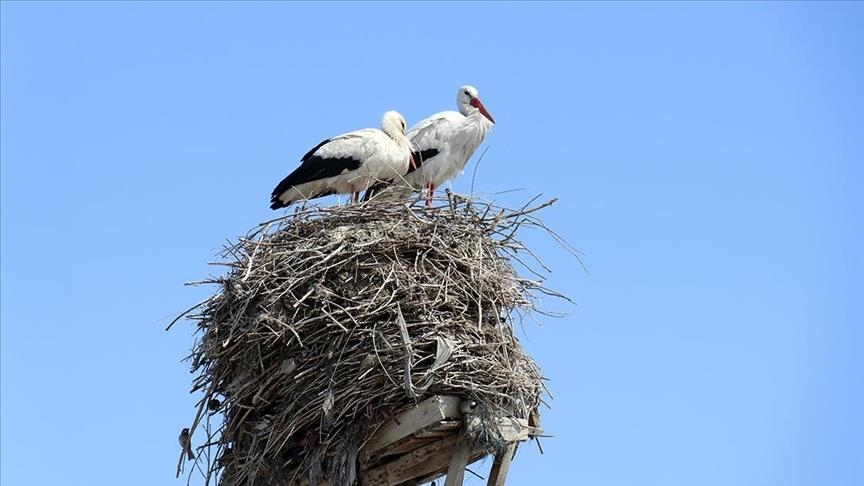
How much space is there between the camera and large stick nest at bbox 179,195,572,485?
6996mm

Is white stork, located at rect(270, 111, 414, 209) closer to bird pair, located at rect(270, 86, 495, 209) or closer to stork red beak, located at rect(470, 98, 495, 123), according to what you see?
bird pair, located at rect(270, 86, 495, 209)

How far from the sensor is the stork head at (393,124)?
1088 centimetres

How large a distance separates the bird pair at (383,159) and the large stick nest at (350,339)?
225 centimetres

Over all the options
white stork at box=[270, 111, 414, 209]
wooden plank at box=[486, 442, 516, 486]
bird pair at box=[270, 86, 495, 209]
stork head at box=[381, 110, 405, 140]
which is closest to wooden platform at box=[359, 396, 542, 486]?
wooden plank at box=[486, 442, 516, 486]

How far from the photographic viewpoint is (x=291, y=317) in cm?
728

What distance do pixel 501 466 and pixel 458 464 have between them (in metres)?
0.25

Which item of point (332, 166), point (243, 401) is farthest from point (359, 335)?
point (332, 166)

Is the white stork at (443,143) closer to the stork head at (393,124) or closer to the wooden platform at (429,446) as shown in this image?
the stork head at (393,124)

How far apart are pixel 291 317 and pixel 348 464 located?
0.88 metres

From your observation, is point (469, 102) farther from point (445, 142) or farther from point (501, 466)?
point (501, 466)

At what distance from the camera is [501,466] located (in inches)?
276

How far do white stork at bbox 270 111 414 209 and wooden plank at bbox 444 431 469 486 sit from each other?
11.9ft

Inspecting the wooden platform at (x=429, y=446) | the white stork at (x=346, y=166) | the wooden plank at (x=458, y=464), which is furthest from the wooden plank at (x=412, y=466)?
the white stork at (x=346, y=166)

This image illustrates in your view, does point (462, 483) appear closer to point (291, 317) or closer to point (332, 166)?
point (291, 317)
